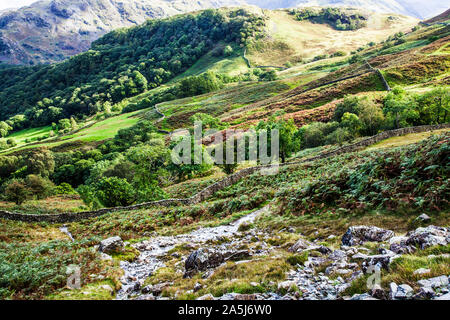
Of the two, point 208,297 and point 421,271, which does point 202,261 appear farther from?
point 421,271

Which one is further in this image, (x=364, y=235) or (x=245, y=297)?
(x=364, y=235)

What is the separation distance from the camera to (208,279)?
9.20 m

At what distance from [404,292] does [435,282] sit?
713 mm

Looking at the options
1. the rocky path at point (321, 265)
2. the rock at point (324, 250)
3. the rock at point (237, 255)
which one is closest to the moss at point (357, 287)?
the rocky path at point (321, 265)

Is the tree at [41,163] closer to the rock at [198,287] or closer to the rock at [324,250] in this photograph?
the rock at [198,287]

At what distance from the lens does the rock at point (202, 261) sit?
1059cm

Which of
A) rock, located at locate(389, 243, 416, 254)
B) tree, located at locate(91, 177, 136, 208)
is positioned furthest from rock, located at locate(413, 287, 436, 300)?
tree, located at locate(91, 177, 136, 208)

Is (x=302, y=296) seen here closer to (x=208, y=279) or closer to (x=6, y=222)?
(x=208, y=279)

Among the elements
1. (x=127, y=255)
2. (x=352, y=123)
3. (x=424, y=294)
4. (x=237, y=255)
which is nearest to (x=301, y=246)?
(x=237, y=255)

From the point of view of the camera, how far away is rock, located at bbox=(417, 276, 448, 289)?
5586mm

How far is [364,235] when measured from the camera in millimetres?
10094

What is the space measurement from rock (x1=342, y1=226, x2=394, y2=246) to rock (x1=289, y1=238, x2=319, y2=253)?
4.28 ft
